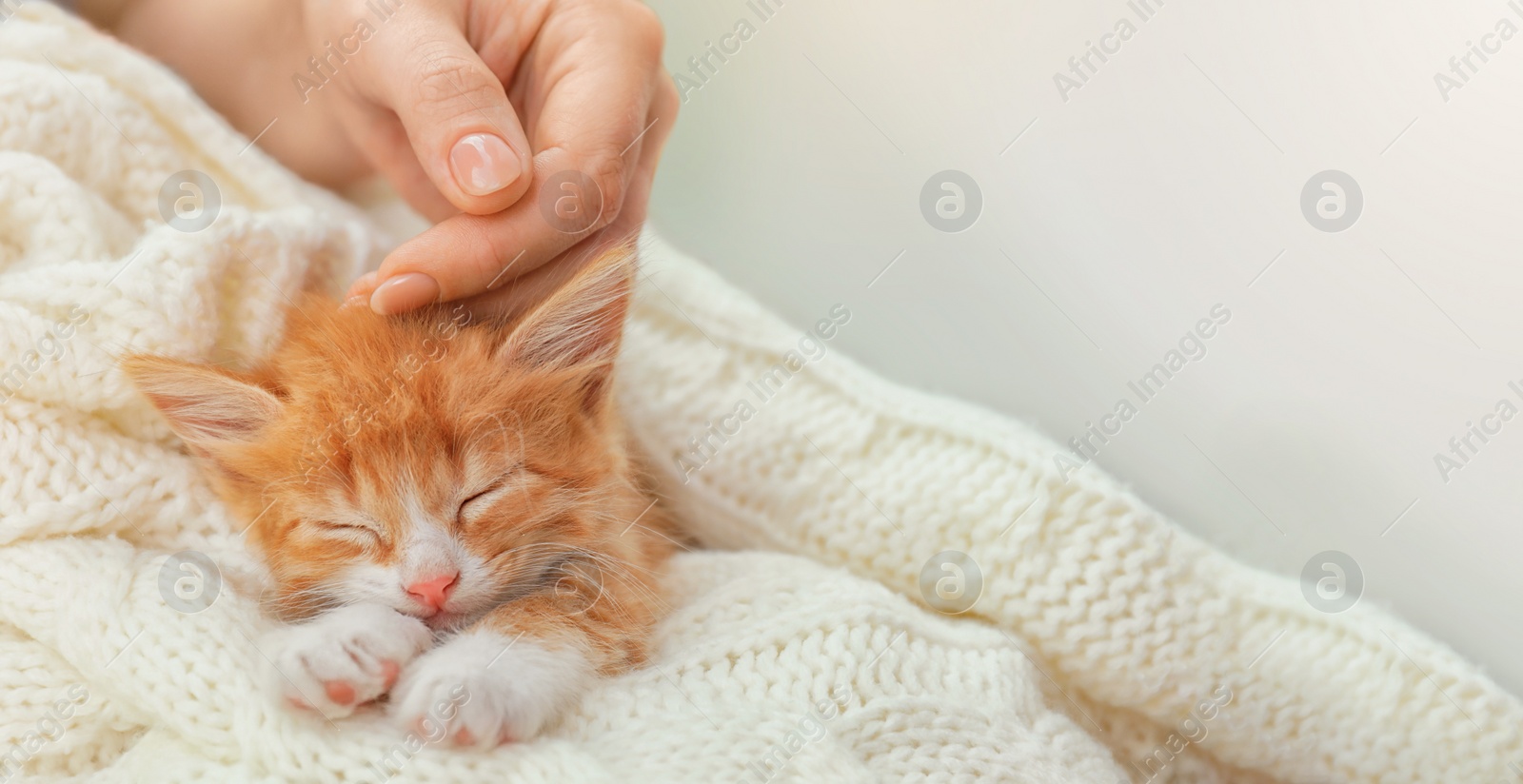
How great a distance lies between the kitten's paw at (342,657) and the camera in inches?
31.2

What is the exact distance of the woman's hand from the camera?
1008 mm

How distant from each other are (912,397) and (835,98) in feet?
2.37

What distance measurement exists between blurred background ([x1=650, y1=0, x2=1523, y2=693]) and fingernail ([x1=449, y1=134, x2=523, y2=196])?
786 mm

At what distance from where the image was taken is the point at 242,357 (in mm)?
1122

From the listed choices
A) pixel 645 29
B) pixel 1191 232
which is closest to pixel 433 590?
pixel 645 29

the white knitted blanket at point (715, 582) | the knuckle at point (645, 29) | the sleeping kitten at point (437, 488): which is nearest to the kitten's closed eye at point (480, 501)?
the sleeping kitten at point (437, 488)

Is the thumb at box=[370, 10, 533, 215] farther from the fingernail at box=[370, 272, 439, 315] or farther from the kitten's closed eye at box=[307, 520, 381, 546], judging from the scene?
the kitten's closed eye at box=[307, 520, 381, 546]

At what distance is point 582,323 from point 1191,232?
3.24 feet

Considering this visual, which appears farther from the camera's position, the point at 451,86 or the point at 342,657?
the point at 451,86

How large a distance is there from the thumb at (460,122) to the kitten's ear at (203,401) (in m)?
0.31

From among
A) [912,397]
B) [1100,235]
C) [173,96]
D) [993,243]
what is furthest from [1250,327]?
[173,96]

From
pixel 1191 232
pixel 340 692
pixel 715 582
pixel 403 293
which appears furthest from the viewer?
pixel 1191 232

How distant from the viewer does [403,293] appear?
1021 millimetres

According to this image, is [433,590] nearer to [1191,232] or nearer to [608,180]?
[608,180]
